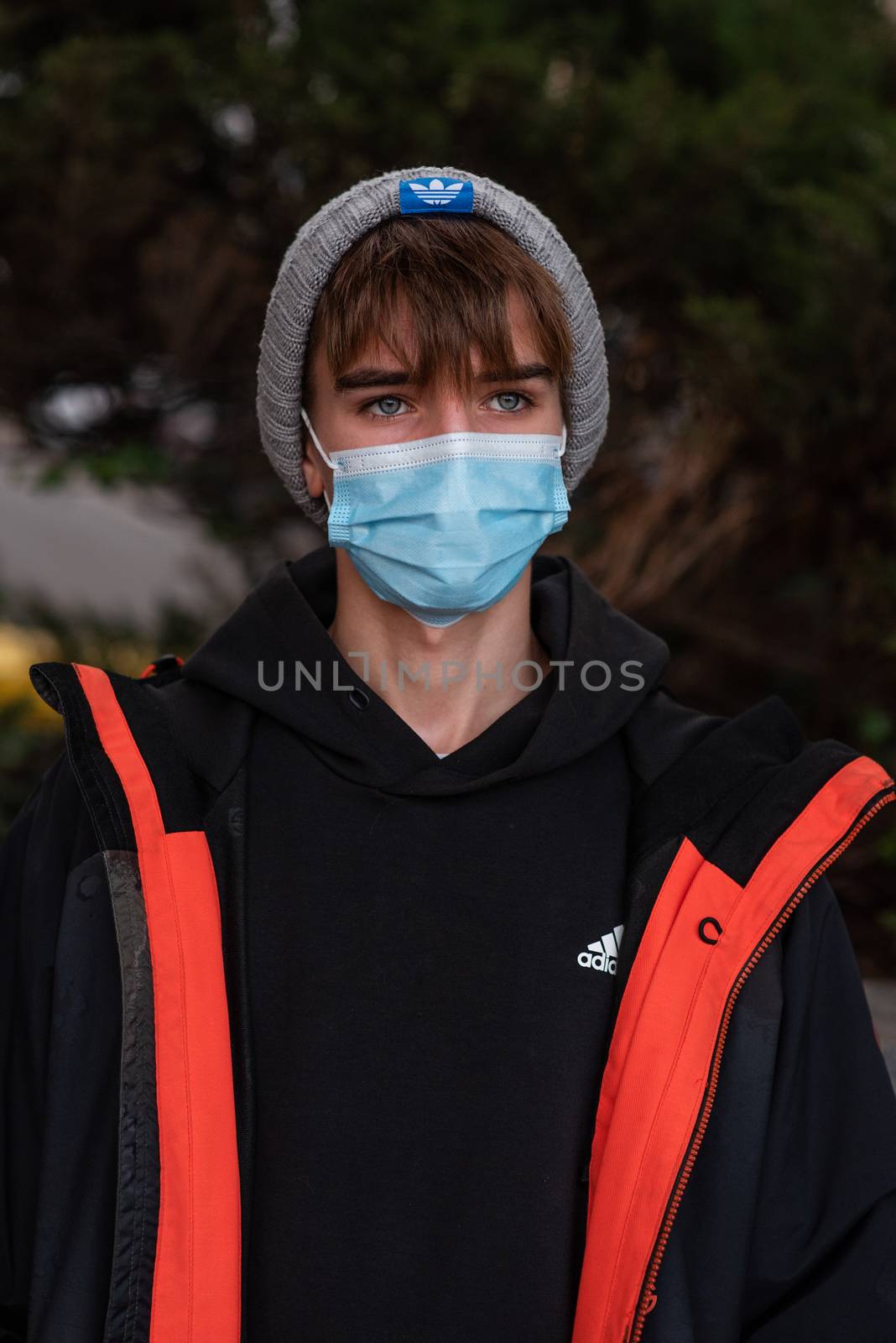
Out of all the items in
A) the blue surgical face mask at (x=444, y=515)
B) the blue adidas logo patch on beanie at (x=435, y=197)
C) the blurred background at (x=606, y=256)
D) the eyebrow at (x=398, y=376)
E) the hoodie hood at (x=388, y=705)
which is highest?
the blurred background at (x=606, y=256)

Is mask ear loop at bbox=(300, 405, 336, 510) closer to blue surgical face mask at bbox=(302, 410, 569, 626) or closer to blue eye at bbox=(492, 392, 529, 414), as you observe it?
blue surgical face mask at bbox=(302, 410, 569, 626)

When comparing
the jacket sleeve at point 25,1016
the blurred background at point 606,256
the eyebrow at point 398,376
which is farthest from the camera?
the blurred background at point 606,256

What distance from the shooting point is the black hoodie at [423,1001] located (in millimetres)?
1757

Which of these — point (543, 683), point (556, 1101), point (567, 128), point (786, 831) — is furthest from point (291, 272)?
point (567, 128)

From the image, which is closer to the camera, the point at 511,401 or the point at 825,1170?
the point at 825,1170

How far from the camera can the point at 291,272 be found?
205cm

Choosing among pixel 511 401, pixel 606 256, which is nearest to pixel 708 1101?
pixel 511 401

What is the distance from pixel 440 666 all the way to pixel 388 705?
10cm

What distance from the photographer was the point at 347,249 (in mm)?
1996

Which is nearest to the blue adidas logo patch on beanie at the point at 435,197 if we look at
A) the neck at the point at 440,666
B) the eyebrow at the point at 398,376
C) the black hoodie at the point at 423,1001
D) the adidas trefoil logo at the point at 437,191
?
the adidas trefoil logo at the point at 437,191

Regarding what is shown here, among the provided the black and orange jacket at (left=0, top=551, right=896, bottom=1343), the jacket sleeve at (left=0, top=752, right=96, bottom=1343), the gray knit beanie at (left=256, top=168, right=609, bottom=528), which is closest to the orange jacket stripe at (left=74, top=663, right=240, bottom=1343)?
the black and orange jacket at (left=0, top=551, right=896, bottom=1343)

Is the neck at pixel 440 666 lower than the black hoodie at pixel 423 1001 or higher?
higher

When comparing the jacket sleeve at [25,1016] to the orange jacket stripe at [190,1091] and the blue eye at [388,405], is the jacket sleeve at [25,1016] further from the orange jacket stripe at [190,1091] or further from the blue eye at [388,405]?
the blue eye at [388,405]

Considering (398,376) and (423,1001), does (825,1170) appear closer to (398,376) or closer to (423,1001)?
(423,1001)
